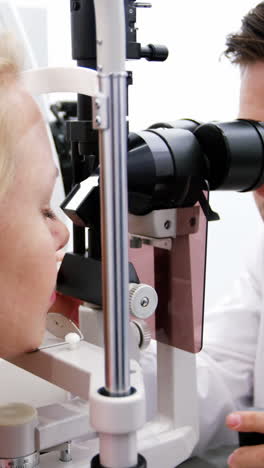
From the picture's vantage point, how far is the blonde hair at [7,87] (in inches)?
26.1

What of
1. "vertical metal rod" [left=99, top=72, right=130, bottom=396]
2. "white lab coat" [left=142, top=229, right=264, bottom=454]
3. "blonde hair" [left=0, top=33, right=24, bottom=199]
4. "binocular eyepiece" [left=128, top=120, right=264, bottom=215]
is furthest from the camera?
"white lab coat" [left=142, top=229, right=264, bottom=454]

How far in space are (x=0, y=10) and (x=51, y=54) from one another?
1.91ft

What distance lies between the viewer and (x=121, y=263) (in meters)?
0.50

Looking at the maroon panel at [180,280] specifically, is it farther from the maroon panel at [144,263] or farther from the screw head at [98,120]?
the screw head at [98,120]

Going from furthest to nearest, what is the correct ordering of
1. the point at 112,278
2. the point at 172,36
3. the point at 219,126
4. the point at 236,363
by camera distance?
the point at 172,36 < the point at 236,363 < the point at 219,126 < the point at 112,278

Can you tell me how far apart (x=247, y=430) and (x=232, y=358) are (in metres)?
0.46

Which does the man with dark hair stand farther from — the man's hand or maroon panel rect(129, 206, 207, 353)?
maroon panel rect(129, 206, 207, 353)

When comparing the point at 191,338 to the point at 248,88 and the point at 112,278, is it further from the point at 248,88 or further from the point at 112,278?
the point at 248,88

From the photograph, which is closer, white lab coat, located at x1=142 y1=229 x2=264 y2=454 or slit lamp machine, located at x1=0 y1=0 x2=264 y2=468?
slit lamp machine, located at x1=0 y1=0 x2=264 y2=468

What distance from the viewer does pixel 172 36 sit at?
2.22 m

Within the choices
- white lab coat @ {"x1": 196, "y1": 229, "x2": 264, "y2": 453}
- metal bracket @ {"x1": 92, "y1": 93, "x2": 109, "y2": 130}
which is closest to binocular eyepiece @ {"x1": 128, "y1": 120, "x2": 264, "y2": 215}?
metal bracket @ {"x1": 92, "y1": 93, "x2": 109, "y2": 130}

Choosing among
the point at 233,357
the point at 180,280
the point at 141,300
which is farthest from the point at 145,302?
the point at 233,357

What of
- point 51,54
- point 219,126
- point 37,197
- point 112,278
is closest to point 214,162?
point 219,126

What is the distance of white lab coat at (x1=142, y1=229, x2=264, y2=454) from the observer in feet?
4.13
